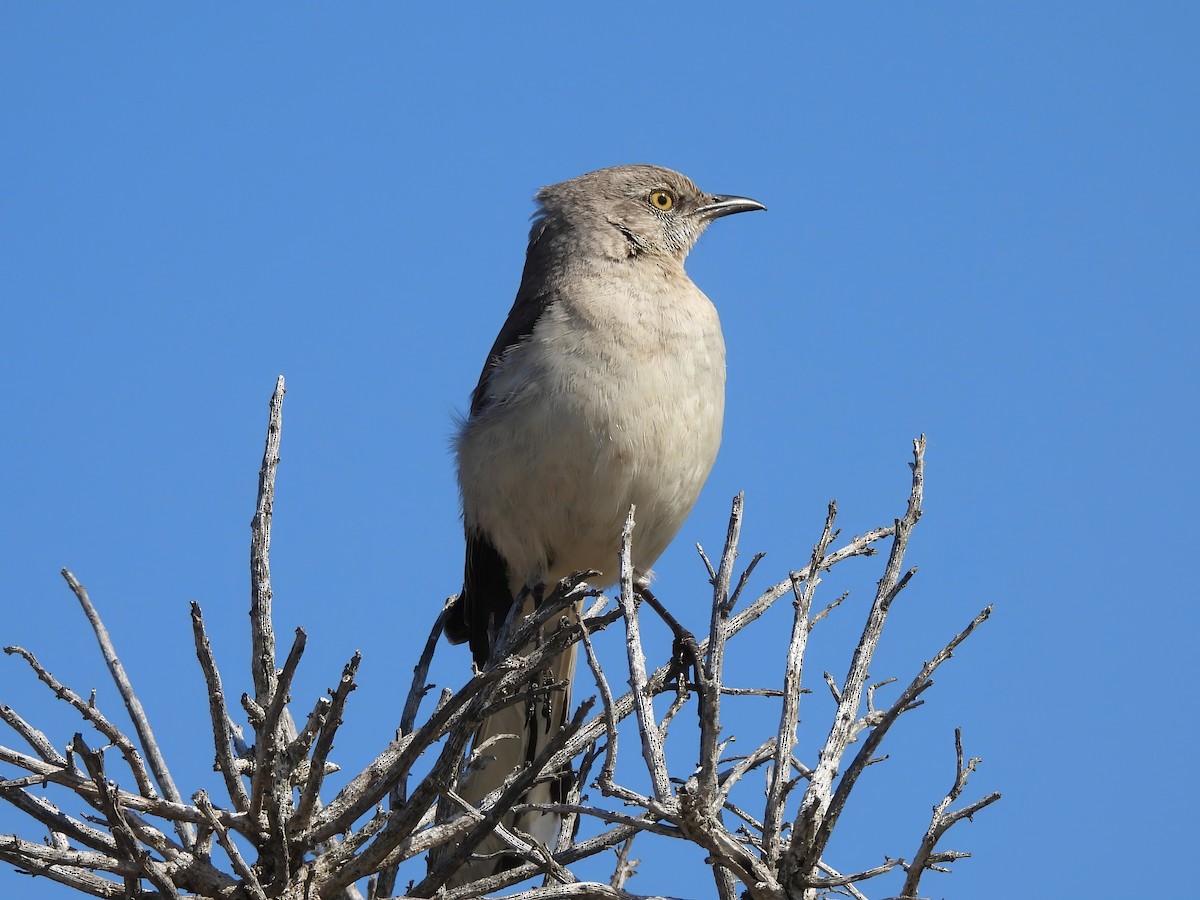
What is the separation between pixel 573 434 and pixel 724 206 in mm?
2087

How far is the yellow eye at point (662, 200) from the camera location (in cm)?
617

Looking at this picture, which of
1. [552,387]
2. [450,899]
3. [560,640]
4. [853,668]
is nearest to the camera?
[853,668]

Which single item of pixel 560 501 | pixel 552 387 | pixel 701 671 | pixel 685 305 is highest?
pixel 685 305

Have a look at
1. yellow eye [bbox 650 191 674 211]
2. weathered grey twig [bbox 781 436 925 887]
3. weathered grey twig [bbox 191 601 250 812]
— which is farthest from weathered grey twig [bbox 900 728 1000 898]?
yellow eye [bbox 650 191 674 211]

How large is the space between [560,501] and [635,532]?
1.35ft

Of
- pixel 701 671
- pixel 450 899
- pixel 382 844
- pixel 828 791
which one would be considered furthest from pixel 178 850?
pixel 828 791

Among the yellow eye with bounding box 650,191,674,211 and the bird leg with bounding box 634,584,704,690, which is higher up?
the yellow eye with bounding box 650,191,674,211

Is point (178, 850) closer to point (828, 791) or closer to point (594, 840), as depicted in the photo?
point (594, 840)

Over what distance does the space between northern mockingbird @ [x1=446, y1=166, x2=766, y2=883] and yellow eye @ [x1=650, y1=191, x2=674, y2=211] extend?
1.07 feet

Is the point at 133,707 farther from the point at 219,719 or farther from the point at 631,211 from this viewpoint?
the point at 631,211

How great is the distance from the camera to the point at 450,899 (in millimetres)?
3736

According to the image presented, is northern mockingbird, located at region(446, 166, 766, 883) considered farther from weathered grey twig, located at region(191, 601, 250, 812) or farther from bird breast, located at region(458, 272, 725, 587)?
weathered grey twig, located at region(191, 601, 250, 812)

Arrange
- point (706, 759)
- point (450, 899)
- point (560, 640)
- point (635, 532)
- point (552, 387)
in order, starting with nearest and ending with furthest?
point (706, 759) < point (450, 899) < point (560, 640) < point (552, 387) < point (635, 532)

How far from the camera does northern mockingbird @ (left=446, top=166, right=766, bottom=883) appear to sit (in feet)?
16.1
